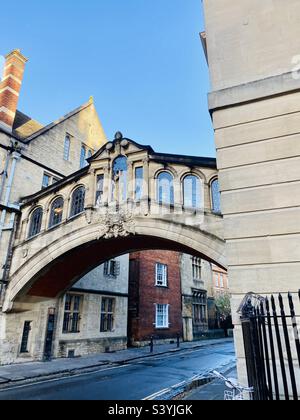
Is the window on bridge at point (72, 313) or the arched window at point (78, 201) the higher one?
the arched window at point (78, 201)

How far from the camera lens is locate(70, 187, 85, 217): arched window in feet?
48.2

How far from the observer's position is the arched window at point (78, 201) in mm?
14688

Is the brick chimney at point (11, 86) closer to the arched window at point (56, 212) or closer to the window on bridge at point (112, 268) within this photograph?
the arched window at point (56, 212)

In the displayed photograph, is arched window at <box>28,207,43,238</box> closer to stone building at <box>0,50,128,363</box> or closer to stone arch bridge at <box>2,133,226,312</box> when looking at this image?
stone arch bridge at <box>2,133,226,312</box>

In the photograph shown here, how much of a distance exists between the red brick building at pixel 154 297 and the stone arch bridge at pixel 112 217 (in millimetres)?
8720

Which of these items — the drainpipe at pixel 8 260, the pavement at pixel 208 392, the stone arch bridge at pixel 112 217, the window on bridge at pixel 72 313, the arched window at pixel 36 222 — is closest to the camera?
the pavement at pixel 208 392

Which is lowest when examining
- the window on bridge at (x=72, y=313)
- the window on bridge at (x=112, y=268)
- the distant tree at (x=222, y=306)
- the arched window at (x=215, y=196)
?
the window on bridge at (x=72, y=313)

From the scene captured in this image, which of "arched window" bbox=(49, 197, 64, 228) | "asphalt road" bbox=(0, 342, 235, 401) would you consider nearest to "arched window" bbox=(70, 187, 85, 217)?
"arched window" bbox=(49, 197, 64, 228)

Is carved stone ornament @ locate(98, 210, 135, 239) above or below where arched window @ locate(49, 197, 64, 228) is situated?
below

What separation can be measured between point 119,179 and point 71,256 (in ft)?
15.6

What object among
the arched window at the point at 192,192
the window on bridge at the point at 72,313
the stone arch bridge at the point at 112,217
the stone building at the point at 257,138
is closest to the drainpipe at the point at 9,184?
the stone arch bridge at the point at 112,217

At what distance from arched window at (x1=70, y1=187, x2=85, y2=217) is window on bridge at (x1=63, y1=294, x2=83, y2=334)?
259 inches

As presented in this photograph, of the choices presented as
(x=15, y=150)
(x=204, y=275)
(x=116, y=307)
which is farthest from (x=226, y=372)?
(x=204, y=275)
